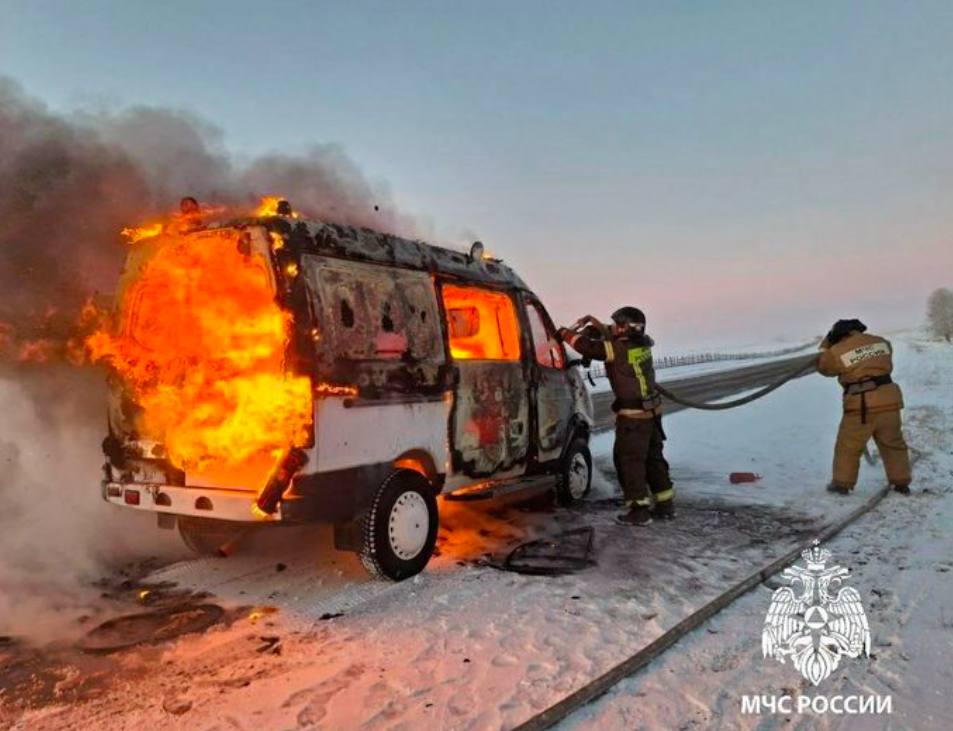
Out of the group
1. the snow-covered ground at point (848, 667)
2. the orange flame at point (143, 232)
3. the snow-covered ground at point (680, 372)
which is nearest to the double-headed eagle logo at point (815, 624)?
the snow-covered ground at point (848, 667)

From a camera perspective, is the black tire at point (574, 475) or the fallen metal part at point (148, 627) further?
the black tire at point (574, 475)

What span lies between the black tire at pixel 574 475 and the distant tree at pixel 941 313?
13460cm

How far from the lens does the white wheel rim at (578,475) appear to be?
7.30 m

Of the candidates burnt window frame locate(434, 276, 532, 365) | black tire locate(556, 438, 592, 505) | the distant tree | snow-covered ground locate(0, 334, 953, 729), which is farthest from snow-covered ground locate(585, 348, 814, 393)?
the distant tree

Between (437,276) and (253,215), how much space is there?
1.59 metres

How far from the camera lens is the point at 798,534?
5871 mm

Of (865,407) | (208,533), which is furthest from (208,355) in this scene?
(865,407)

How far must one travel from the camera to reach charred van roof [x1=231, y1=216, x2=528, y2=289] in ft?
Result: 14.4

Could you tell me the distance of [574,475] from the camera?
736 cm

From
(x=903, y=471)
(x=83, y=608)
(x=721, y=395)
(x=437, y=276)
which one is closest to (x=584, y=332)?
(x=437, y=276)

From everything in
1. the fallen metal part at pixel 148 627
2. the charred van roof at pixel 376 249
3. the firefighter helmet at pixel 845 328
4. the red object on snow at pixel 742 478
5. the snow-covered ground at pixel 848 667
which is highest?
the charred van roof at pixel 376 249

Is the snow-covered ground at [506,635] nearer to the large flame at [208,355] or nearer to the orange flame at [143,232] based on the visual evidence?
the large flame at [208,355]

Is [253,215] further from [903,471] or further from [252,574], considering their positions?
[903,471]

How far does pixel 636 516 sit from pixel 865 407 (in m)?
2.91
